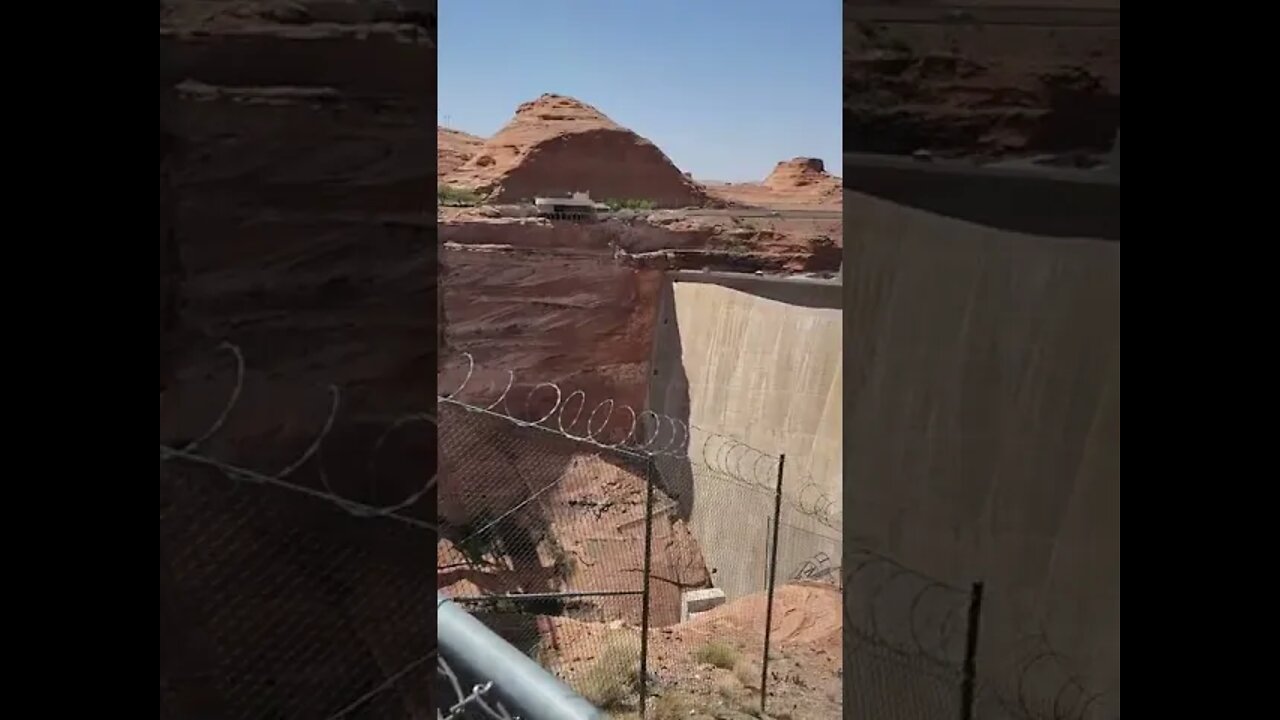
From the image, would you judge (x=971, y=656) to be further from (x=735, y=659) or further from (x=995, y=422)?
(x=735, y=659)

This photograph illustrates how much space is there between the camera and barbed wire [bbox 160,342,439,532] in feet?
4.87

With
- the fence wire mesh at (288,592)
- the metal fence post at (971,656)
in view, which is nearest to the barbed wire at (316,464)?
the fence wire mesh at (288,592)

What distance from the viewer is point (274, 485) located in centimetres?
153

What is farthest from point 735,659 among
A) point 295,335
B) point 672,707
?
point 295,335

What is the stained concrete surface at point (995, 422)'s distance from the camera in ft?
5.65

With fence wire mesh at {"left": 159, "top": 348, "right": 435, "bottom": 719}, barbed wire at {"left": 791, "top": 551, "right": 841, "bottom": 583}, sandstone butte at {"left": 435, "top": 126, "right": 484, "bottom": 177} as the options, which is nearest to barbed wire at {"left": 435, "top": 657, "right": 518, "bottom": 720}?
fence wire mesh at {"left": 159, "top": 348, "right": 435, "bottom": 719}

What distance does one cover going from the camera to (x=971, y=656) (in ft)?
5.94

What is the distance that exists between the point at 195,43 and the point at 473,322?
14.6 m

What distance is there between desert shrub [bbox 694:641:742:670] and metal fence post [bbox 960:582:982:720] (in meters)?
6.12

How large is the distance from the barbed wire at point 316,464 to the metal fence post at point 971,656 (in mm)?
923

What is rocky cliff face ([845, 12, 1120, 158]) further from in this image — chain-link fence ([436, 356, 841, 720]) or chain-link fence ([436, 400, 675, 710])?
chain-link fence ([436, 400, 675, 710])

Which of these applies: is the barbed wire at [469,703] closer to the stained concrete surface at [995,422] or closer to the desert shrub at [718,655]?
the stained concrete surface at [995,422]
